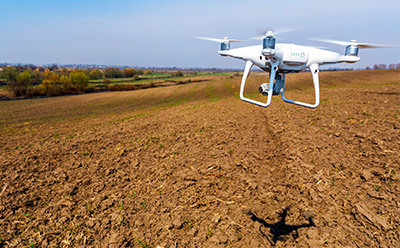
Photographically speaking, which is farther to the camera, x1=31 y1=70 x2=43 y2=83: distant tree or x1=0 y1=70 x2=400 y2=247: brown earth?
x1=31 y1=70 x2=43 y2=83: distant tree

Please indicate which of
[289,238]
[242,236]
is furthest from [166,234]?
[289,238]

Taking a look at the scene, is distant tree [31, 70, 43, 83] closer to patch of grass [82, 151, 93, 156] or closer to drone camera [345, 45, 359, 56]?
patch of grass [82, 151, 93, 156]

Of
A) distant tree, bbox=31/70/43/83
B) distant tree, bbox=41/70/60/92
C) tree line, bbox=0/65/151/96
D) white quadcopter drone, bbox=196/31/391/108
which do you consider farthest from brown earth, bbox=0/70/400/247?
distant tree, bbox=31/70/43/83

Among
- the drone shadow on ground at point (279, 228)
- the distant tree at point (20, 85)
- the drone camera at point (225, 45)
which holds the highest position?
the drone camera at point (225, 45)

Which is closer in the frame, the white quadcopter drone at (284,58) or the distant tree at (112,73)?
the white quadcopter drone at (284,58)

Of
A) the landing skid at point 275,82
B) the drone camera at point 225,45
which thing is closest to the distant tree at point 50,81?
the drone camera at point 225,45

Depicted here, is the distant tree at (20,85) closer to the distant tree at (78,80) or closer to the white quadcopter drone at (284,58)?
the distant tree at (78,80)

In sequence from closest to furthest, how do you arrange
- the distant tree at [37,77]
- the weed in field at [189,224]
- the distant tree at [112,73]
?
1. the weed in field at [189,224]
2. the distant tree at [37,77]
3. the distant tree at [112,73]
